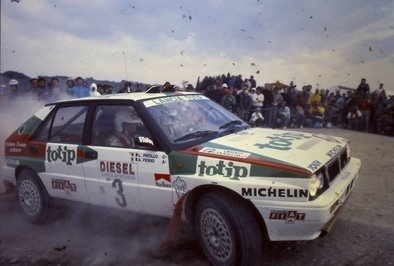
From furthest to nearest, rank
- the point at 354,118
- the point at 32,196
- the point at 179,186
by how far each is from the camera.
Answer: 1. the point at 354,118
2. the point at 32,196
3. the point at 179,186

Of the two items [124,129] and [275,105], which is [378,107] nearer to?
[275,105]

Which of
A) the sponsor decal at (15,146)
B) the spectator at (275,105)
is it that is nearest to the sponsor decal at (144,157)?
the sponsor decal at (15,146)

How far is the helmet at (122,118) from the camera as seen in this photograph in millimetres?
3811

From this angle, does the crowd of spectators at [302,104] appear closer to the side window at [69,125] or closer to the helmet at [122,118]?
the side window at [69,125]

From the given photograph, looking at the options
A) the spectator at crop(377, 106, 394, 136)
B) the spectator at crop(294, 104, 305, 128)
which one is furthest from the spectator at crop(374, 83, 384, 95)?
the spectator at crop(294, 104, 305, 128)

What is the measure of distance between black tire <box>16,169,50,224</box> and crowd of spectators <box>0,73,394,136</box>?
561cm

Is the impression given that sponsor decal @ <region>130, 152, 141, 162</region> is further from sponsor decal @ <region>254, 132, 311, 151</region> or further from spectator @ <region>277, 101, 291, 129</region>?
spectator @ <region>277, 101, 291, 129</region>

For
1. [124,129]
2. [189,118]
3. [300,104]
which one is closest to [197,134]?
[189,118]

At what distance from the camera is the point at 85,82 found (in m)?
9.41

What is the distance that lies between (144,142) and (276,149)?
120 centimetres

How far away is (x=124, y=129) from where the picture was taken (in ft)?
12.6

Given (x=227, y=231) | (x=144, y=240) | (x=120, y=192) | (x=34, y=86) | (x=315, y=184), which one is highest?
(x=34, y=86)

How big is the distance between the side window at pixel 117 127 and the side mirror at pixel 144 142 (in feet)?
0.39

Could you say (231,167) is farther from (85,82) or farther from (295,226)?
(85,82)
